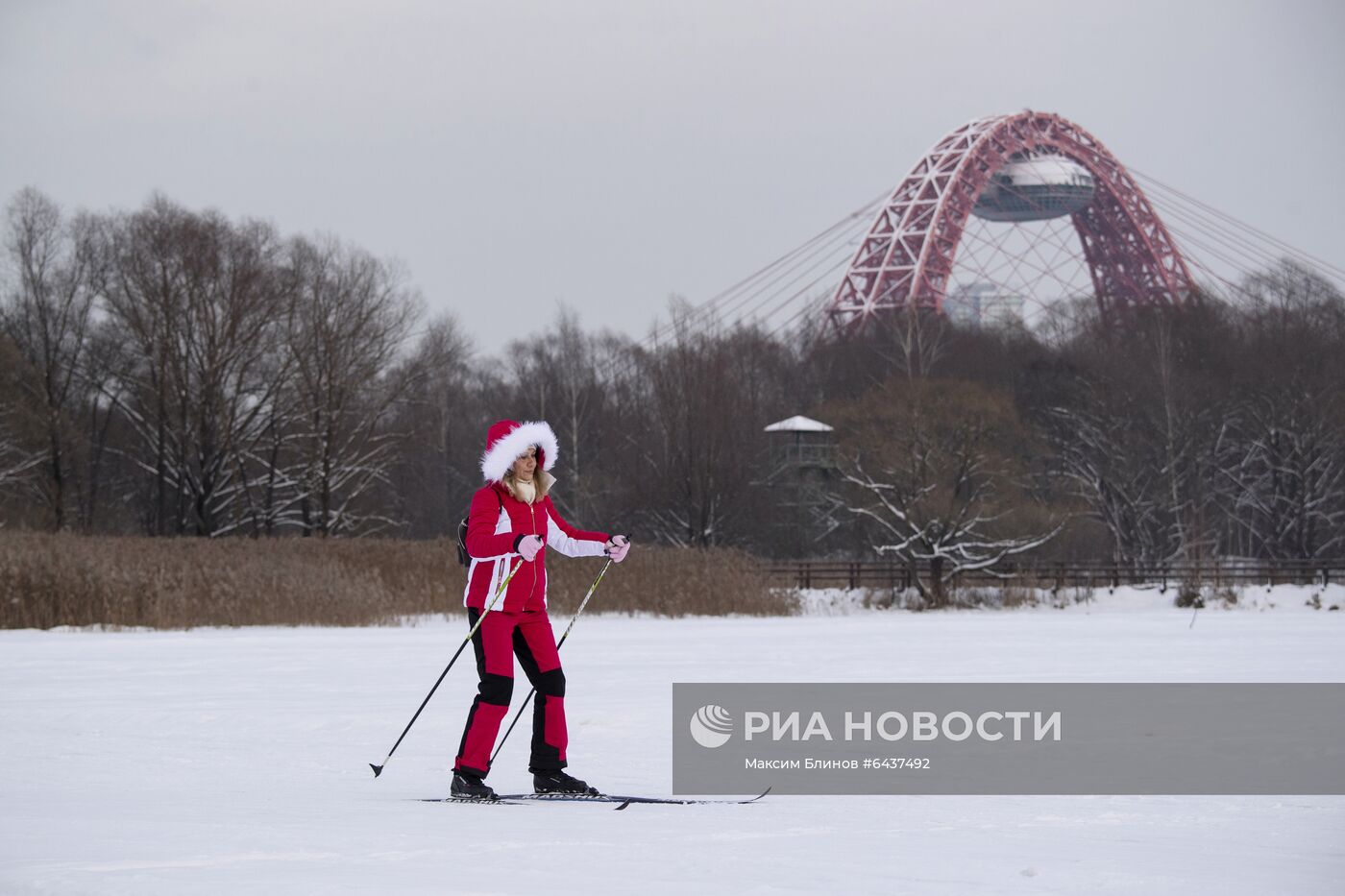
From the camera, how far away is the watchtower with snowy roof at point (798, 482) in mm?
45531

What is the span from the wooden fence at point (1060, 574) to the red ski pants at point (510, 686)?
24965 mm

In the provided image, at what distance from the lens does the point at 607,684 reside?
12.5 m

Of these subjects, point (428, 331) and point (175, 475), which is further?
point (428, 331)

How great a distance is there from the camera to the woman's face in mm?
7098

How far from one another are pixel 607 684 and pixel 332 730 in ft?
10.2

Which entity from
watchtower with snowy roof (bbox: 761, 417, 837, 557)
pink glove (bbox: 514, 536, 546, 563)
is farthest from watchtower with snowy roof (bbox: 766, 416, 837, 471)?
pink glove (bbox: 514, 536, 546, 563)

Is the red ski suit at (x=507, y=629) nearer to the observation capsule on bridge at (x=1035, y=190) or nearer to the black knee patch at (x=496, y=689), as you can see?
→ the black knee patch at (x=496, y=689)

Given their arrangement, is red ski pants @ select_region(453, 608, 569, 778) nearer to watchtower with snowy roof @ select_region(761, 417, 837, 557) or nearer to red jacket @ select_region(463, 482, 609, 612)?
red jacket @ select_region(463, 482, 609, 612)

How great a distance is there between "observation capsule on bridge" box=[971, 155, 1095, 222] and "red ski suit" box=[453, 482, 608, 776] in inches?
2817

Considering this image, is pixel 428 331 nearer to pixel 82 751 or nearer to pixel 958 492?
pixel 958 492

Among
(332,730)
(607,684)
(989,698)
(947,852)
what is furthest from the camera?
(607,684)

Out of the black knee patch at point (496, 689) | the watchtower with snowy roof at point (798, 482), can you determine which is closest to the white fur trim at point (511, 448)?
the black knee patch at point (496, 689)

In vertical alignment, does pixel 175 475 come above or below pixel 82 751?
above

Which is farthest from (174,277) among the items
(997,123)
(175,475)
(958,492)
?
(997,123)
